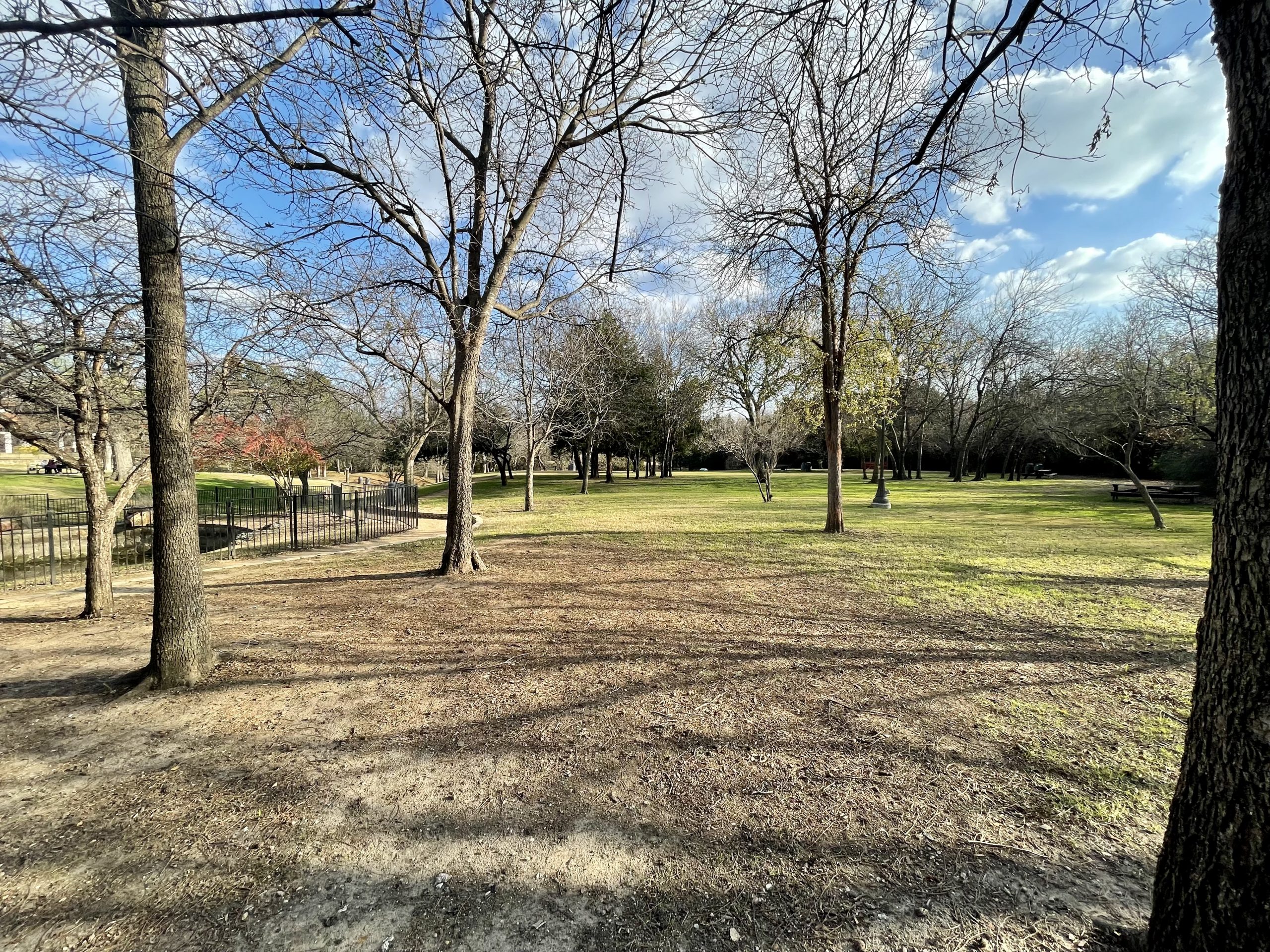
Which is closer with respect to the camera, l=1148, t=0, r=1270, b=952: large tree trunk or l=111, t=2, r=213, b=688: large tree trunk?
l=1148, t=0, r=1270, b=952: large tree trunk

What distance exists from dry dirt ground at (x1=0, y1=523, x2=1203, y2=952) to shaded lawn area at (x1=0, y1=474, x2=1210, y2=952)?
17mm

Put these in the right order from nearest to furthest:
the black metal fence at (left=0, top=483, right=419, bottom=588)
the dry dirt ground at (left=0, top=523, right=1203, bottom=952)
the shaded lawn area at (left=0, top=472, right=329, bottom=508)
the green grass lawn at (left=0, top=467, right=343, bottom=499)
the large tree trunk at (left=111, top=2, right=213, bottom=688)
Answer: the dry dirt ground at (left=0, top=523, right=1203, bottom=952)
the large tree trunk at (left=111, top=2, right=213, bottom=688)
the black metal fence at (left=0, top=483, right=419, bottom=588)
the shaded lawn area at (left=0, top=472, right=329, bottom=508)
the green grass lawn at (left=0, top=467, right=343, bottom=499)

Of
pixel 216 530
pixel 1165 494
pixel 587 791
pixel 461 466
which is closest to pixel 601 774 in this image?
pixel 587 791

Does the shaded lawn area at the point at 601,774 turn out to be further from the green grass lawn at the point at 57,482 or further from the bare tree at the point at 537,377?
the green grass lawn at the point at 57,482

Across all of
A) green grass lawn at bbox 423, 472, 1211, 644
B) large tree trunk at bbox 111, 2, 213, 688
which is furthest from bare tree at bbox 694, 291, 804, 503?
large tree trunk at bbox 111, 2, 213, 688

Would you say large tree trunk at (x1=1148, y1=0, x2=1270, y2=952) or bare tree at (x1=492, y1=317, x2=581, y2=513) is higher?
bare tree at (x1=492, y1=317, x2=581, y2=513)

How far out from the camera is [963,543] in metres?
10.6

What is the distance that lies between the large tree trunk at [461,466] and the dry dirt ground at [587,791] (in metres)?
2.89

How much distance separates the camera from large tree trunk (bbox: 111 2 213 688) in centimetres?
371

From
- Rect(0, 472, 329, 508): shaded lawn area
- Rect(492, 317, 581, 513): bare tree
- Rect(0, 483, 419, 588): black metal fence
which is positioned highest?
Rect(492, 317, 581, 513): bare tree

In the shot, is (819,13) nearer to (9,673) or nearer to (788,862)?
(788,862)

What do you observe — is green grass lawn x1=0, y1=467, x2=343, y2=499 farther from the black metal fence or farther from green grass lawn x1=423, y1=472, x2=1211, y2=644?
green grass lawn x1=423, y1=472, x2=1211, y2=644

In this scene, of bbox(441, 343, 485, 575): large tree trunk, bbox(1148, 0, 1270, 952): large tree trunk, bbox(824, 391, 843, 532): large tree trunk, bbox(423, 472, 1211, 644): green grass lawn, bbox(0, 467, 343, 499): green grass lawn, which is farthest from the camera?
bbox(0, 467, 343, 499): green grass lawn

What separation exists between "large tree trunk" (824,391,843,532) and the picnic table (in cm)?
1247
